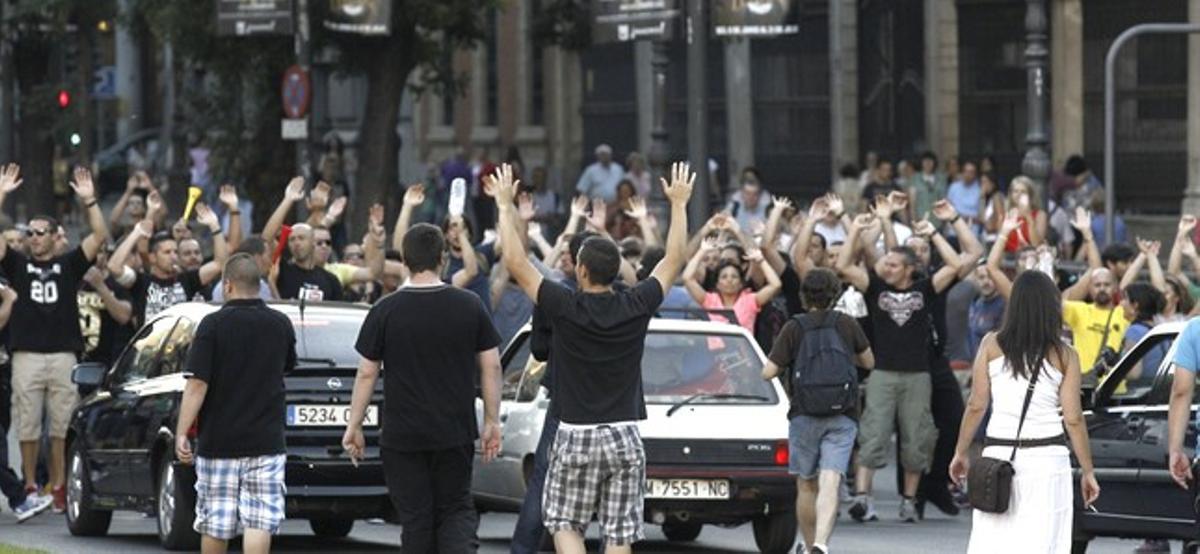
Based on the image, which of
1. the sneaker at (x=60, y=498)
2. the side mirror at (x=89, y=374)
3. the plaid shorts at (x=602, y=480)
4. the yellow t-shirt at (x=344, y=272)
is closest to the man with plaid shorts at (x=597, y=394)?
the plaid shorts at (x=602, y=480)

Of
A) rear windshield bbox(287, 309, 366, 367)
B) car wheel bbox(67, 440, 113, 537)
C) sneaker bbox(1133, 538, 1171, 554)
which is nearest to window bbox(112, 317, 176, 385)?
car wheel bbox(67, 440, 113, 537)

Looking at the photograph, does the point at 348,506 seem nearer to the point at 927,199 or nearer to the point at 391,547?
the point at 391,547

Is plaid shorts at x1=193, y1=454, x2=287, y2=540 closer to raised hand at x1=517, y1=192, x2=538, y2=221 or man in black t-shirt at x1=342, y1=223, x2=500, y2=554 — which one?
man in black t-shirt at x1=342, y1=223, x2=500, y2=554

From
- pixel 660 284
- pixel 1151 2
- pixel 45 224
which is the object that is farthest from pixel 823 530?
pixel 1151 2

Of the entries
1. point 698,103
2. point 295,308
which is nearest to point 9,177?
point 295,308

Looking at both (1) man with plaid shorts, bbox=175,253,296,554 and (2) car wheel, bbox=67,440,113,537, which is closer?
(1) man with plaid shorts, bbox=175,253,296,554

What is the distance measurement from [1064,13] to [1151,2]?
1.50 m

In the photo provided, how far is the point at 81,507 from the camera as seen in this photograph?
18.3 meters

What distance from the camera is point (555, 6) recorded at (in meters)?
41.4

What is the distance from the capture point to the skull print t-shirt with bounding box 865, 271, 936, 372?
1977cm

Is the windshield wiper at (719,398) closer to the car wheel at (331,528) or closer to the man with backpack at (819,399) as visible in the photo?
the man with backpack at (819,399)

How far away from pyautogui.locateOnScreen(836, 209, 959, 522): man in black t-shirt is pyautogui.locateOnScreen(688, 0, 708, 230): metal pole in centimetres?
1020

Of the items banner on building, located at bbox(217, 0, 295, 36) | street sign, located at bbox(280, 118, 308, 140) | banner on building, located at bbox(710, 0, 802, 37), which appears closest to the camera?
banner on building, located at bbox(710, 0, 802, 37)

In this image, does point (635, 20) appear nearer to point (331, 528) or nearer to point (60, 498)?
point (60, 498)
